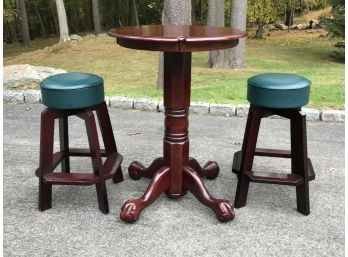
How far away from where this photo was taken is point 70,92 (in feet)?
8.83

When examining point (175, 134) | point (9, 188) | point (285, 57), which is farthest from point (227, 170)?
point (285, 57)

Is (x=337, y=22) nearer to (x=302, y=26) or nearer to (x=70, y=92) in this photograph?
(x=70, y=92)

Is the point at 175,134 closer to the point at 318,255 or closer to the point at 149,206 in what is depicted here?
the point at 149,206

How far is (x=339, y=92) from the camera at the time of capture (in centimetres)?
602

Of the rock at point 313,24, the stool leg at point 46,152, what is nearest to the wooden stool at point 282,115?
the stool leg at point 46,152

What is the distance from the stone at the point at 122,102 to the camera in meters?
5.64

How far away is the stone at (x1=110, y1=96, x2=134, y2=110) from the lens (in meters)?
5.64

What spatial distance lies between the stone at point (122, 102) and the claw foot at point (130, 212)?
2.95 meters

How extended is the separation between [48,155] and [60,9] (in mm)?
13740

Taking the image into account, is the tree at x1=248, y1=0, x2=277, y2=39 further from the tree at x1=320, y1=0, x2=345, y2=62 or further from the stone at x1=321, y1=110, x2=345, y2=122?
the stone at x1=321, y1=110, x2=345, y2=122

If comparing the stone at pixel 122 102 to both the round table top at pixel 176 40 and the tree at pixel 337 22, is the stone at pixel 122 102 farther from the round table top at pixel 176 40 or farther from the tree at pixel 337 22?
the tree at pixel 337 22

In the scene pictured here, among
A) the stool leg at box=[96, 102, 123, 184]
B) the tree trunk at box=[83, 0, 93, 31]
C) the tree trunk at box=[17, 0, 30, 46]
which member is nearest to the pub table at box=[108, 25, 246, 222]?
the stool leg at box=[96, 102, 123, 184]

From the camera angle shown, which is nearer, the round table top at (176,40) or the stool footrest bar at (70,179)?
the round table top at (176,40)

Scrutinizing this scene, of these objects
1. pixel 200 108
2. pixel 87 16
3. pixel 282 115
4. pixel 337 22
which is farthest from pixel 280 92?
pixel 87 16
